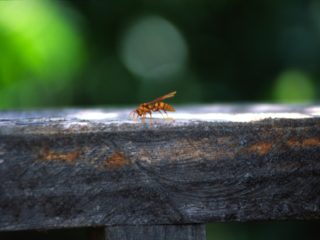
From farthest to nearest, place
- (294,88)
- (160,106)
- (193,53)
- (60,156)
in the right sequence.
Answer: (193,53) < (294,88) < (160,106) < (60,156)

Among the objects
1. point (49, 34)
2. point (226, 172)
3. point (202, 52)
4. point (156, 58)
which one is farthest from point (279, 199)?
point (156, 58)

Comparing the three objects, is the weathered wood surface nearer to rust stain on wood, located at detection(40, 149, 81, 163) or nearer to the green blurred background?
rust stain on wood, located at detection(40, 149, 81, 163)

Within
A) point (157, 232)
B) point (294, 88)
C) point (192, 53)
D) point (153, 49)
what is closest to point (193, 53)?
point (192, 53)

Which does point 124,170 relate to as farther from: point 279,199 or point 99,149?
point 279,199

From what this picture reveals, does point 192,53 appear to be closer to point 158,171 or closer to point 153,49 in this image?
point 153,49

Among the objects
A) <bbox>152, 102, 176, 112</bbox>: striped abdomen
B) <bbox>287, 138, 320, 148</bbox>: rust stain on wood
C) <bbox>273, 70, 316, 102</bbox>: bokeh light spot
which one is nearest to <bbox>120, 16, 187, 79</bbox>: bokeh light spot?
<bbox>273, 70, 316, 102</bbox>: bokeh light spot

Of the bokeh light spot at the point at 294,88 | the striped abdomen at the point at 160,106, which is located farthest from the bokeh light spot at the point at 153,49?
the striped abdomen at the point at 160,106
